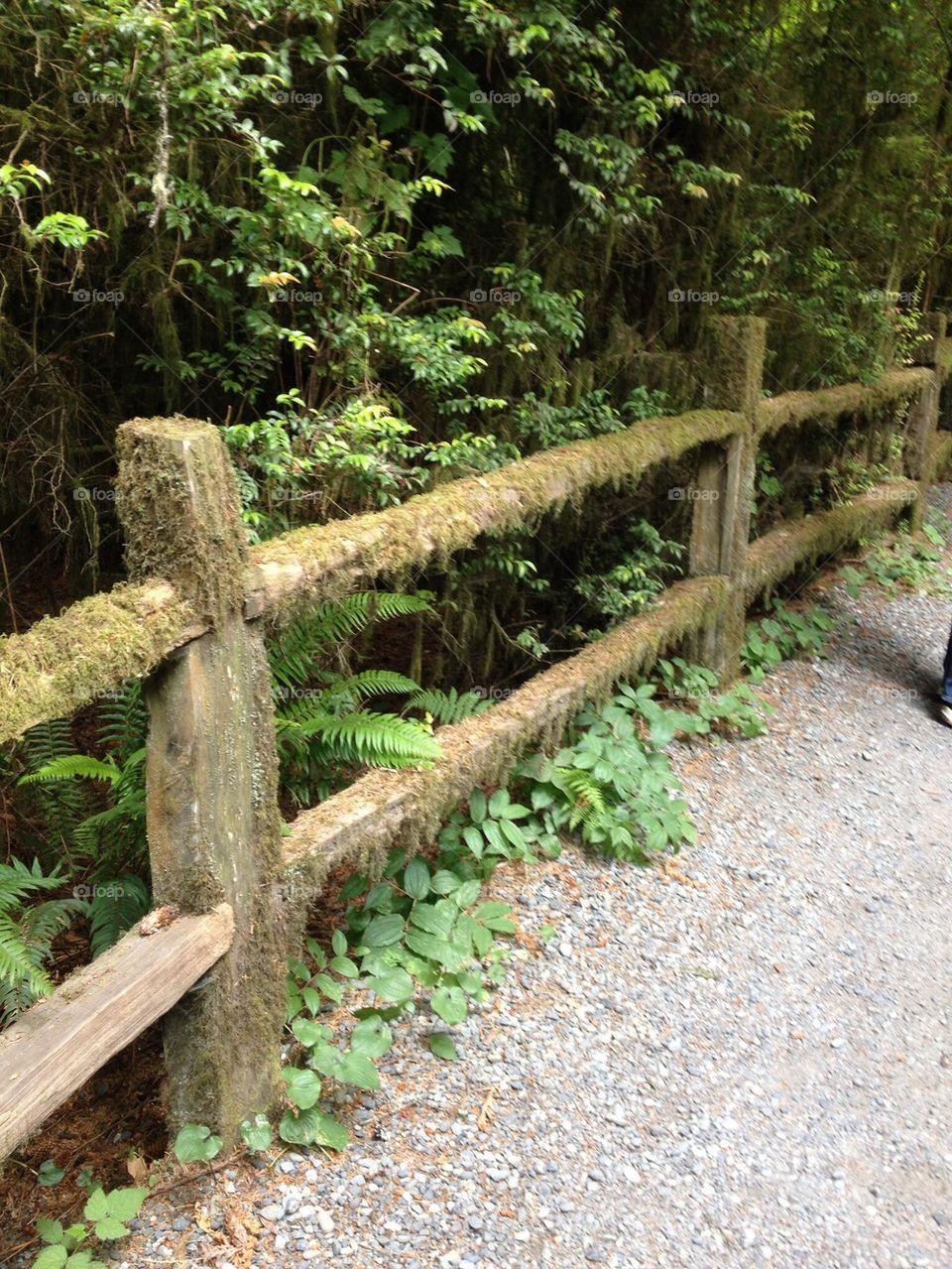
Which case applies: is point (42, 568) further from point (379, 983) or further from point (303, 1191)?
point (303, 1191)

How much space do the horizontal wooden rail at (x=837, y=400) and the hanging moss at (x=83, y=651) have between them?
420 cm

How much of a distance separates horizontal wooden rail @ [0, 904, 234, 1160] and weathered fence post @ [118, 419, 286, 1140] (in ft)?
0.32

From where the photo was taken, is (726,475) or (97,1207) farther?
(726,475)

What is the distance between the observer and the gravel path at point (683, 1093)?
2.52m

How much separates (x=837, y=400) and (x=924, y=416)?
2.90m

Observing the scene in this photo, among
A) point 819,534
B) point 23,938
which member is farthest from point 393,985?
point 819,534

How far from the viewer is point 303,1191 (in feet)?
8.37

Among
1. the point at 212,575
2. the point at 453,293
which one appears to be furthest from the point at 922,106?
the point at 212,575

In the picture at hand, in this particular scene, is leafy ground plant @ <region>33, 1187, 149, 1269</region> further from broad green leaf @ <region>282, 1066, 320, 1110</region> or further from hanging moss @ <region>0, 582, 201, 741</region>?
hanging moss @ <region>0, 582, 201, 741</region>

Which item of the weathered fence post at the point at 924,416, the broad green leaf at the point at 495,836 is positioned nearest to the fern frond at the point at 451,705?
the broad green leaf at the point at 495,836

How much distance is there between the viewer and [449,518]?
10.7 feet

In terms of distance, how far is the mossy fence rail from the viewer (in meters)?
2.06

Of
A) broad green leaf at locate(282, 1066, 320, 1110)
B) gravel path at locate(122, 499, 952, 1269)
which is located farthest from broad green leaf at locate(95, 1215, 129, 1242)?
broad green leaf at locate(282, 1066, 320, 1110)

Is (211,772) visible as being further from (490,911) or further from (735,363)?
(735,363)
